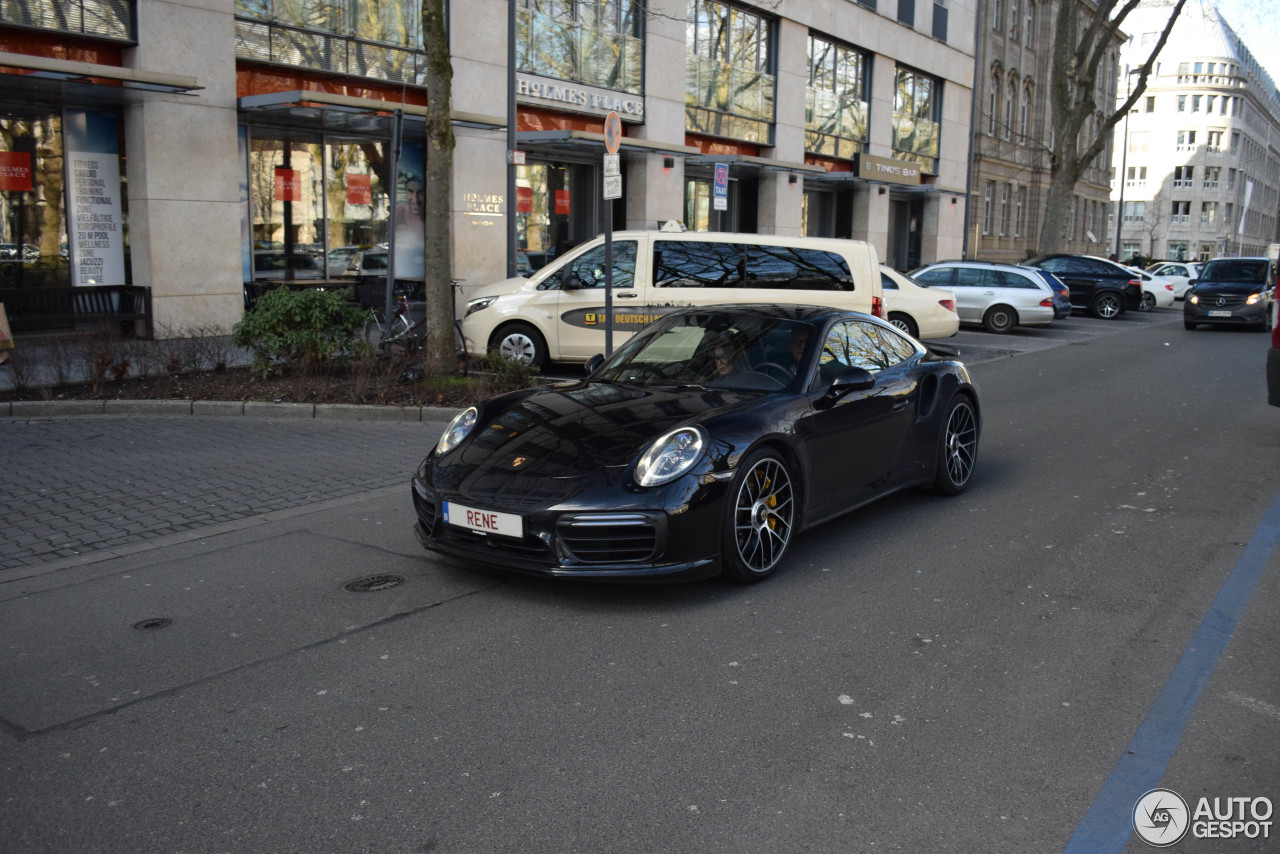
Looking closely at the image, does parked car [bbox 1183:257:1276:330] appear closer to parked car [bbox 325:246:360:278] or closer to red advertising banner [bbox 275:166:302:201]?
parked car [bbox 325:246:360:278]

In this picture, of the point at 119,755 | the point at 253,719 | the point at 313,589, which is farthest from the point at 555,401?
the point at 119,755

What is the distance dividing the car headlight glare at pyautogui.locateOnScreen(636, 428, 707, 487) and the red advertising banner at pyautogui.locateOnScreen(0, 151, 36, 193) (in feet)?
45.6

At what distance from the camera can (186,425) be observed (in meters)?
9.96

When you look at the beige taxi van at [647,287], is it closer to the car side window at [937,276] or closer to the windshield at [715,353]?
the windshield at [715,353]

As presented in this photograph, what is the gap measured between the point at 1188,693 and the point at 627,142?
20894 mm

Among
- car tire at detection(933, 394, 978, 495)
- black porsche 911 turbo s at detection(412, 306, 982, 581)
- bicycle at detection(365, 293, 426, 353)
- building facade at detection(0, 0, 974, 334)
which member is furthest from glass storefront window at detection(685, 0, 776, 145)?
black porsche 911 turbo s at detection(412, 306, 982, 581)

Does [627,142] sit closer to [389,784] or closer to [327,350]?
[327,350]

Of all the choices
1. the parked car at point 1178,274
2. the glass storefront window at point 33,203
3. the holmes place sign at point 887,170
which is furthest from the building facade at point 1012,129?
the glass storefront window at point 33,203

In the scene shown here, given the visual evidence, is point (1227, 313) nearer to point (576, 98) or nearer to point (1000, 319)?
point (1000, 319)

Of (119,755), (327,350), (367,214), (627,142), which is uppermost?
(627,142)

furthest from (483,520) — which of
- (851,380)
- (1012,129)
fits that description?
(1012,129)

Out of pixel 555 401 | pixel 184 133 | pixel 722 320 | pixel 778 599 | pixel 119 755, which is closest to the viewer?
pixel 119 755

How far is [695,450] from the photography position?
17.4 feet

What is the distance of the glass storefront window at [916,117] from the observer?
1435 inches
